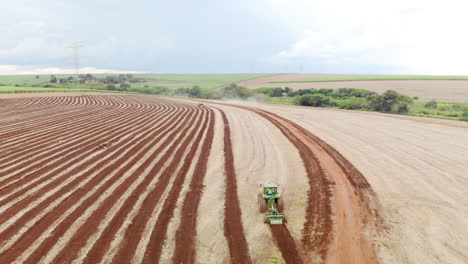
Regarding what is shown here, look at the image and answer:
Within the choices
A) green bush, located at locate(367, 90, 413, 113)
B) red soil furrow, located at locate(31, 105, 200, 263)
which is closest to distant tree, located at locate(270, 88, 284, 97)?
green bush, located at locate(367, 90, 413, 113)

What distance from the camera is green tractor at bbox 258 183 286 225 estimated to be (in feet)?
30.3

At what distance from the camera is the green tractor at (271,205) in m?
9.23

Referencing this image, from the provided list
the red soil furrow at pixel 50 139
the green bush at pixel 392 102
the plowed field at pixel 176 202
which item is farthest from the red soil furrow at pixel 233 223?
the green bush at pixel 392 102

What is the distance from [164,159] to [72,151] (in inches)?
240

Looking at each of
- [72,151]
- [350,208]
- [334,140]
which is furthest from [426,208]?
[72,151]

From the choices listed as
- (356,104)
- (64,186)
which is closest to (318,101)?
(356,104)

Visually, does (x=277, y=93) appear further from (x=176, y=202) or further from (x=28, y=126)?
(x=176, y=202)

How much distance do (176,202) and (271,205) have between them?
3558mm

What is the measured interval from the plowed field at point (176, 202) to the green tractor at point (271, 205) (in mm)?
256

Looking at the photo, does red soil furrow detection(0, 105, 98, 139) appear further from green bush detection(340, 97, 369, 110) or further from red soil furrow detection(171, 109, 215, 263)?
green bush detection(340, 97, 369, 110)

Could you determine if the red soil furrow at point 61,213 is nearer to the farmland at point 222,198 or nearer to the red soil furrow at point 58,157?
the farmland at point 222,198

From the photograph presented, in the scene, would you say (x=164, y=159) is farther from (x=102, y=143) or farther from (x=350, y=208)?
(x=350, y=208)

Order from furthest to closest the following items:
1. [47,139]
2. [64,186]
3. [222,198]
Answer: [47,139], [64,186], [222,198]

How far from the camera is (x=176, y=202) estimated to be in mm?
10781
